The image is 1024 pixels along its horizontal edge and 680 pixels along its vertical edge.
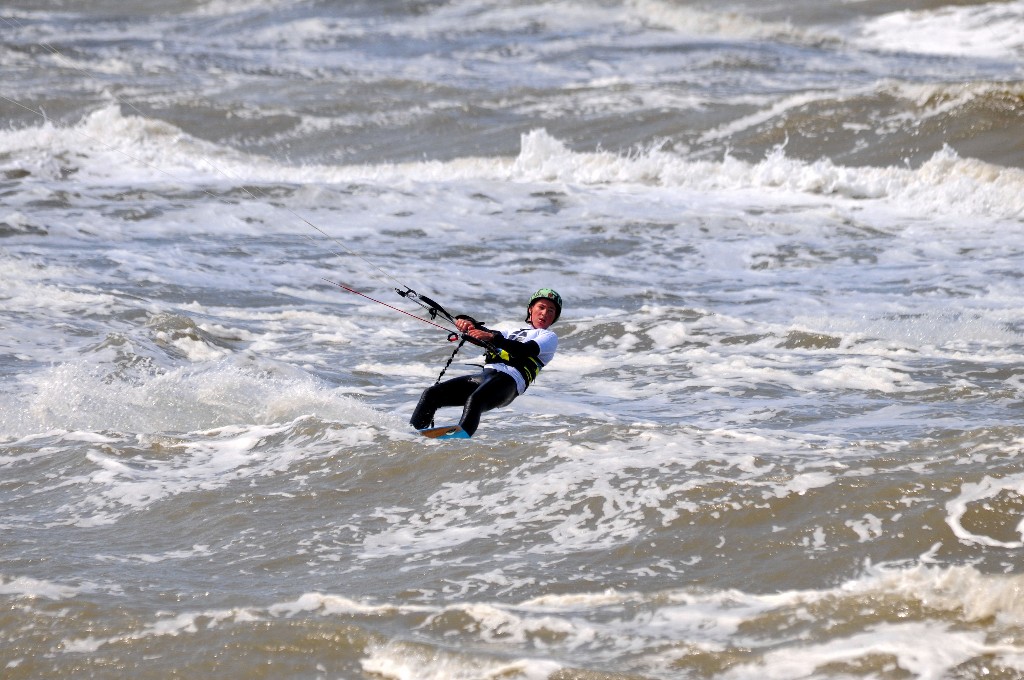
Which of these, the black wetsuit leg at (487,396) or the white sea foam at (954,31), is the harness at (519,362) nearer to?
the black wetsuit leg at (487,396)

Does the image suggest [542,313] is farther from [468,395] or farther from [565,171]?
[565,171]

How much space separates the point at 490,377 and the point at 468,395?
0.18 metres

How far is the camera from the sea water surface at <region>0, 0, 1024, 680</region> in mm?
5180

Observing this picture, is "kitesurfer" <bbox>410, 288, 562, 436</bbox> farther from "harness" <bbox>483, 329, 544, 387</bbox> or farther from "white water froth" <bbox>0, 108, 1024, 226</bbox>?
"white water froth" <bbox>0, 108, 1024, 226</bbox>

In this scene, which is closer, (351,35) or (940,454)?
(940,454)

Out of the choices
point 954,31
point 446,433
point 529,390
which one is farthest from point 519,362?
point 954,31

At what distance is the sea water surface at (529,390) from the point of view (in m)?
5.18

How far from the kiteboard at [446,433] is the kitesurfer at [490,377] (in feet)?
0.09

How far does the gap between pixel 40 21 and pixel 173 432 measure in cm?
3611

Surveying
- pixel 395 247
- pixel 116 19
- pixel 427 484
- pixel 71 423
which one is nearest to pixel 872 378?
pixel 427 484

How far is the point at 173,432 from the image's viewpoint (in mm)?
8367

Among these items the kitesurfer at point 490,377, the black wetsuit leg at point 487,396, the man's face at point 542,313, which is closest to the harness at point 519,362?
the kitesurfer at point 490,377

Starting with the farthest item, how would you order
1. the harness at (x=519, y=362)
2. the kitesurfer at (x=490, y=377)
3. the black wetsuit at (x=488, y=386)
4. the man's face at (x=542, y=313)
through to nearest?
the man's face at (x=542, y=313) → the harness at (x=519, y=362) → the black wetsuit at (x=488, y=386) → the kitesurfer at (x=490, y=377)

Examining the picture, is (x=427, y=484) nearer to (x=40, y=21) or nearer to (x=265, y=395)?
(x=265, y=395)
